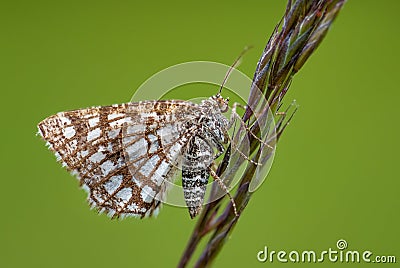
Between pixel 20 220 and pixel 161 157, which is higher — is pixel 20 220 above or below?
above

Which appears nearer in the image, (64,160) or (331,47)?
(64,160)

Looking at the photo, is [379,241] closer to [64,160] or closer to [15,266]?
[64,160]

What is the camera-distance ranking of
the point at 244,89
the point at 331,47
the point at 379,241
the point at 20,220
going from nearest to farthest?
the point at 244,89 < the point at 379,241 < the point at 20,220 < the point at 331,47

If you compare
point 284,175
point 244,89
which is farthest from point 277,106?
point 284,175

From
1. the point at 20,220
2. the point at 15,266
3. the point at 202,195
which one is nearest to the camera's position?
the point at 202,195
